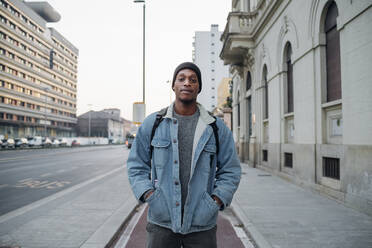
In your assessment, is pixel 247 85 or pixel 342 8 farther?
pixel 247 85

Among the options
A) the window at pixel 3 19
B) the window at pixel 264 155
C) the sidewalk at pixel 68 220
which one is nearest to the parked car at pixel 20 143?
Answer: the window at pixel 3 19

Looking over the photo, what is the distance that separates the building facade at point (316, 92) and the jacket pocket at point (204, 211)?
4.57 meters

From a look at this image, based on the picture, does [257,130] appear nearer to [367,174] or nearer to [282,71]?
[282,71]

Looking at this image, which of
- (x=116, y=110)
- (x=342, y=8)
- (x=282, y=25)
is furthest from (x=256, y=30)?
(x=116, y=110)

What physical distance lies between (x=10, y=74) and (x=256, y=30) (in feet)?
200

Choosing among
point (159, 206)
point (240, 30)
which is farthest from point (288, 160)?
point (159, 206)

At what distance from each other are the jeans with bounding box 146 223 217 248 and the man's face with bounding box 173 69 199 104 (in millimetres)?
998

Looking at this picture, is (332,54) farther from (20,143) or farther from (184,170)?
(20,143)

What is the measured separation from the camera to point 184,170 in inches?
81.2

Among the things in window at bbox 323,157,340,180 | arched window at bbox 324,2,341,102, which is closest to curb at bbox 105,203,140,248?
window at bbox 323,157,340,180

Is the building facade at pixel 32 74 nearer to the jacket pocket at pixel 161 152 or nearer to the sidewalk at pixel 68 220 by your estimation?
the sidewalk at pixel 68 220

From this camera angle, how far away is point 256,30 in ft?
43.5

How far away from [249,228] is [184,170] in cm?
306

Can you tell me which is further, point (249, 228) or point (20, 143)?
point (20, 143)
